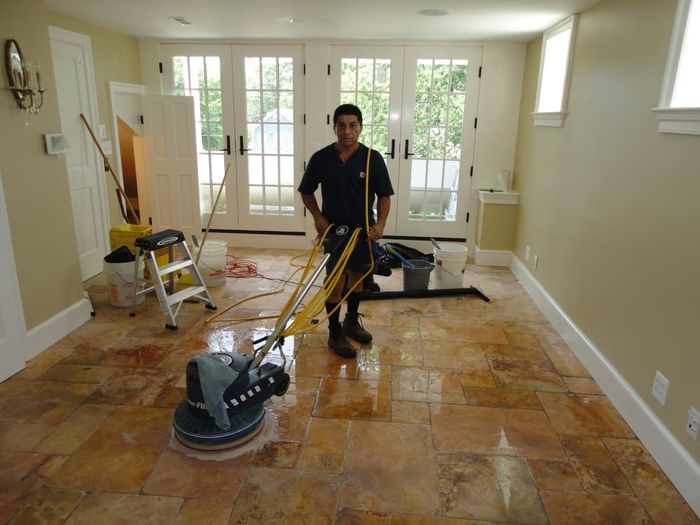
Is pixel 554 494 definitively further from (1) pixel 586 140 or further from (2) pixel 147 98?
(2) pixel 147 98

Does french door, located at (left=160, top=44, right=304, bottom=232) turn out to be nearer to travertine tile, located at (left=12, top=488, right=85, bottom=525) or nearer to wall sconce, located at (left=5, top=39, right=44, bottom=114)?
wall sconce, located at (left=5, top=39, right=44, bottom=114)

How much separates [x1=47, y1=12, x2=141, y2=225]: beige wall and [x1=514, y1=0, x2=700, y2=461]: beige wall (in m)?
4.07

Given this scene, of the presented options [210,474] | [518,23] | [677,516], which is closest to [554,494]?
[677,516]

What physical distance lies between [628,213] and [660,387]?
37.0 inches

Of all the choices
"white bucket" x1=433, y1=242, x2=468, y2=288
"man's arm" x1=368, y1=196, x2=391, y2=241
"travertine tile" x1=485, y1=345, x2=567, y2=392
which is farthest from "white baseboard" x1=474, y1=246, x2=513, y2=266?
"man's arm" x1=368, y1=196, x2=391, y2=241

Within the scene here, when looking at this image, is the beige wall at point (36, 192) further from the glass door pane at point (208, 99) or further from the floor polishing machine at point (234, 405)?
the glass door pane at point (208, 99)

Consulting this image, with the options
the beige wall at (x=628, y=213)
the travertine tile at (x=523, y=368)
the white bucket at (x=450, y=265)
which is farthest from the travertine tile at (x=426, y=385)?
the white bucket at (x=450, y=265)

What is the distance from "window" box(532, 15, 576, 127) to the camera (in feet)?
12.5

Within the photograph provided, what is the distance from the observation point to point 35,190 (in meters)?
3.06

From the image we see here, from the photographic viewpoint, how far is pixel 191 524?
6.07ft

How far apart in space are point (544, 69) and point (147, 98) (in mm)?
4042

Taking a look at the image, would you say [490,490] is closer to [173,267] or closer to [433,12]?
[173,267]

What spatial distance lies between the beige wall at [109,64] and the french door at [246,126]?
414 millimetres

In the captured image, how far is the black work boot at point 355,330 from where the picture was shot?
338 centimetres
